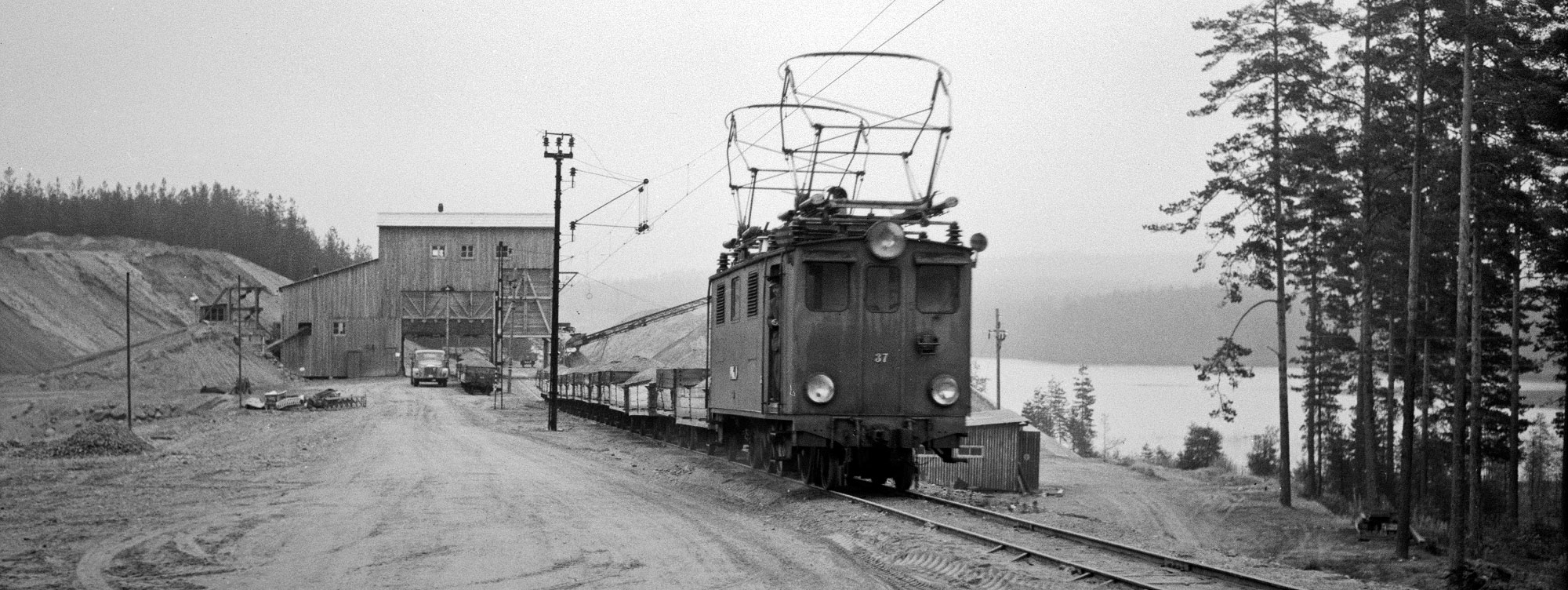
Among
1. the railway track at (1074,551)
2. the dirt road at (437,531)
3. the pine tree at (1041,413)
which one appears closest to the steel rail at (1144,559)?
the railway track at (1074,551)

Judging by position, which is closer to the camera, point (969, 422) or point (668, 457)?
point (668, 457)

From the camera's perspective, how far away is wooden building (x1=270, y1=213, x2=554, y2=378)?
67250mm

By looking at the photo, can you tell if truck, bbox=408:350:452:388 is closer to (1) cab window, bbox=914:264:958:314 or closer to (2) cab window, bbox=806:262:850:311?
(2) cab window, bbox=806:262:850:311

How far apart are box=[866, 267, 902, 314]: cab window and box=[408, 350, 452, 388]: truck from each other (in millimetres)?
48799

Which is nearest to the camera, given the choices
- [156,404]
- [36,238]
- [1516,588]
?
[1516,588]

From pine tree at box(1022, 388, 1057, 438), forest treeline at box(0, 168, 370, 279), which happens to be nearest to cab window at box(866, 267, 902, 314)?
pine tree at box(1022, 388, 1057, 438)

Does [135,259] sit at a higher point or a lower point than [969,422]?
higher

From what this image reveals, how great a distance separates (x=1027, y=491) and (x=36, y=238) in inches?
4603

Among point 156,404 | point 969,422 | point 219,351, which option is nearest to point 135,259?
point 219,351

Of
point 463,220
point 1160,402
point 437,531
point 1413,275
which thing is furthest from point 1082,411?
point 437,531

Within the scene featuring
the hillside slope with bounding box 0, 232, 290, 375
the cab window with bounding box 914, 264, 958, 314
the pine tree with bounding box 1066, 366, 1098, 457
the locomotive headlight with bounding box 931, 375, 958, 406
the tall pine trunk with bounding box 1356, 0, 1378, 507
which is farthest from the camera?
the pine tree with bounding box 1066, 366, 1098, 457

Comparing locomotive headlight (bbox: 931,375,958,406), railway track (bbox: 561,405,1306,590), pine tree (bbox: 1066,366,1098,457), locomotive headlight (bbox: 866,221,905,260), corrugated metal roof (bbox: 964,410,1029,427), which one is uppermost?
locomotive headlight (bbox: 866,221,905,260)

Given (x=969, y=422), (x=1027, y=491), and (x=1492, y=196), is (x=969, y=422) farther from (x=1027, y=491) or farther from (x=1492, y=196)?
(x=1492, y=196)

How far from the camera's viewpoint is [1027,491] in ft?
96.8
